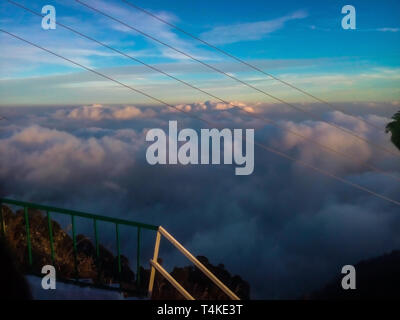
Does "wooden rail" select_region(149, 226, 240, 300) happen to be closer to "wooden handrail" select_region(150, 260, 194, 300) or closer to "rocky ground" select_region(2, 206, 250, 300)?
"wooden handrail" select_region(150, 260, 194, 300)

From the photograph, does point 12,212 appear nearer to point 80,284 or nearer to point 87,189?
point 80,284

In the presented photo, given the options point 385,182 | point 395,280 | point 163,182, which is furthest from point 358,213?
point 395,280

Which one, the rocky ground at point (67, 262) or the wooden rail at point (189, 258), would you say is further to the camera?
the rocky ground at point (67, 262)

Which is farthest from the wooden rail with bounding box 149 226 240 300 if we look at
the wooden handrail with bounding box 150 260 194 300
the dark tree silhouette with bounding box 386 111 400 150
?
the dark tree silhouette with bounding box 386 111 400 150

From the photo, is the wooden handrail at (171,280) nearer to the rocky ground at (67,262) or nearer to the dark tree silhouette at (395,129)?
the rocky ground at (67,262)

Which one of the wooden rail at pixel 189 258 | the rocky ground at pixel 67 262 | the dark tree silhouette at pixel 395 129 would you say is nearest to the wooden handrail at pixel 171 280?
the wooden rail at pixel 189 258

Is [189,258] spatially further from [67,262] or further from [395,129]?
[395,129]
